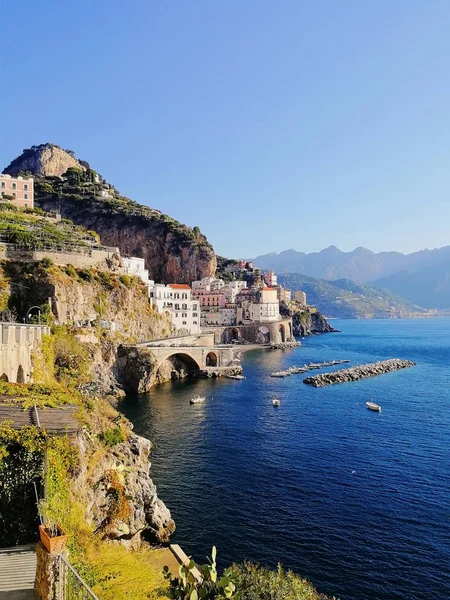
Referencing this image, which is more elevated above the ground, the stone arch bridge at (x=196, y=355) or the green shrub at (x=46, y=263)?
the green shrub at (x=46, y=263)

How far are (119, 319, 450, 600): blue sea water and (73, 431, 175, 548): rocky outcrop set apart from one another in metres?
2.14

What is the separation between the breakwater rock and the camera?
3295 inches

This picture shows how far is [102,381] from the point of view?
66.4 m

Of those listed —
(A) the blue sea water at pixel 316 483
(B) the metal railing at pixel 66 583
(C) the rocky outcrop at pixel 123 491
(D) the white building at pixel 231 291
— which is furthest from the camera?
(D) the white building at pixel 231 291

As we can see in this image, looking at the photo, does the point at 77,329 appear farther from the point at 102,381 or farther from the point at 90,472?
the point at 90,472

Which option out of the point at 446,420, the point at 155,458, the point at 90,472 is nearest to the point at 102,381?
the point at 155,458

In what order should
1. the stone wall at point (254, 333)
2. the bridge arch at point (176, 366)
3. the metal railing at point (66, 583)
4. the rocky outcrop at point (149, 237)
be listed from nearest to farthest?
the metal railing at point (66, 583) → the bridge arch at point (176, 366) → the stone wall at point (254, 333) → the rocky outcrop at point (149, 237)

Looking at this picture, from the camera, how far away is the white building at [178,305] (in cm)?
10554

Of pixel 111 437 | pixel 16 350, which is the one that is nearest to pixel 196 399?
pixel 16 350

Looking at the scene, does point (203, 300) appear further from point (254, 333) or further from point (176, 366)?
point (176, 366)

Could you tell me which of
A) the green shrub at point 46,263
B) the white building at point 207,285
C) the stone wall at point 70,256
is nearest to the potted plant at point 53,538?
the green shrub at point 46,263

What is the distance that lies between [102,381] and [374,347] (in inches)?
4499

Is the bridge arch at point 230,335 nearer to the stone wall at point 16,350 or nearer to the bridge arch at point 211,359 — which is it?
the bridge arch at point 211,359

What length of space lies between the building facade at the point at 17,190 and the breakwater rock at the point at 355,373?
82824 mm
